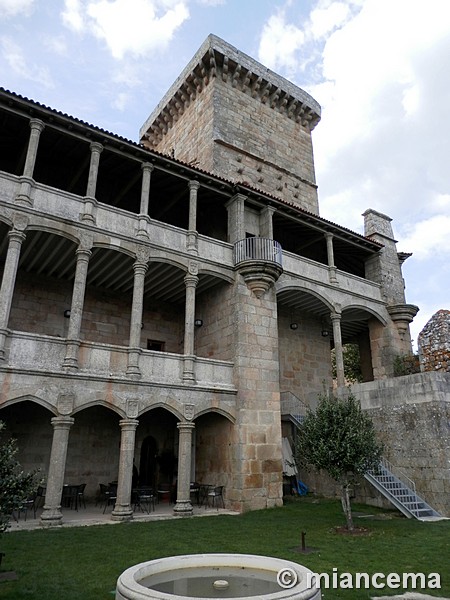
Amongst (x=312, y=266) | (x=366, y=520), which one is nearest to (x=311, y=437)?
(x=366, y=520)

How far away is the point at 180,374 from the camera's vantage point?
14.9 meters

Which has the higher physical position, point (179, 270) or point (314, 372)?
point (179, 270)

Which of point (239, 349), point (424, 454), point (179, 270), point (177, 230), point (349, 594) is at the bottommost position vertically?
point (349, 594)

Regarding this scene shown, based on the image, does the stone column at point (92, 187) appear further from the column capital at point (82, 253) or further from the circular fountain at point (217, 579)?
the circular fountain at point (217, 579)

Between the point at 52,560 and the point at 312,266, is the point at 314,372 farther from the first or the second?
the point at 52,560

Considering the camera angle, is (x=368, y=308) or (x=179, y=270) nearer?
(x=179, y=270)

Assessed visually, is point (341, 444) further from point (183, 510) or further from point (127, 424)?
point (127, 424)

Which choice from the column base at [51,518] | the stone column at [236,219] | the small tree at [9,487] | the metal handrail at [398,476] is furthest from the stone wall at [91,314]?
the small tree at [9,487]

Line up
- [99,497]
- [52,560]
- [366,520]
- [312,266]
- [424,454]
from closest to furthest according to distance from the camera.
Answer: [52,560] → [366,520] → [424,454] → [99,497] → [312,266]

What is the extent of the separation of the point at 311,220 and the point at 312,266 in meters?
2.23

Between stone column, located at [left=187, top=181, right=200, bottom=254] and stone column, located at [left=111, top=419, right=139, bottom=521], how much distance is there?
21.9ft

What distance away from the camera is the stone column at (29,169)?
13445mm

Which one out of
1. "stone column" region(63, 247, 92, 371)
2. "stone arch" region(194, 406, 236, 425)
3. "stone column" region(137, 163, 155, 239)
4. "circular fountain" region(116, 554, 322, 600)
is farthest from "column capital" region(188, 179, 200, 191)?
"circular fountain" region(116, 554, 322, 600)

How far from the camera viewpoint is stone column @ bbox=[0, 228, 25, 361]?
1182 centimetres
